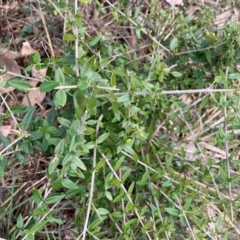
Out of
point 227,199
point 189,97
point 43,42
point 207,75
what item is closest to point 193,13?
point 189,97

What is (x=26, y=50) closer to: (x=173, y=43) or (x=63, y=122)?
(x=173, y=43)

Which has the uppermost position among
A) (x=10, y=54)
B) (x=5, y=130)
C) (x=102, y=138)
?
(x=102, y=138)

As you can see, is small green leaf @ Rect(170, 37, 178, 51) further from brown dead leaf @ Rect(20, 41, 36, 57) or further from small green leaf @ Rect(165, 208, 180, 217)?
brown dead leaf @ Rect(20, 41, 36, 57)

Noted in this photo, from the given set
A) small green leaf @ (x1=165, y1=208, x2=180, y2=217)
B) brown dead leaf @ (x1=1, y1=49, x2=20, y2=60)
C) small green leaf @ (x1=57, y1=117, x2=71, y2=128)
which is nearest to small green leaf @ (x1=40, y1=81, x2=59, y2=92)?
small green leaf @ (x1=57, y1=117, x2=71, y2=128)

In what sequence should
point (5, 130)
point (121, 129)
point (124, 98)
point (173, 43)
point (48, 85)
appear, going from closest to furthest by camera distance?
point (48, 85)
point (124, 98)
point (121, 129)
point (173, 43)
point (5, 130)

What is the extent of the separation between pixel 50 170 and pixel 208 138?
0.89 meters

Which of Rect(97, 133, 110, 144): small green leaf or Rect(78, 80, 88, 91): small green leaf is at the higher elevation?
Rect(78, 80, 88, 91): small green leaf

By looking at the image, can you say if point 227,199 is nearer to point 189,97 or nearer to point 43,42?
point 189,97

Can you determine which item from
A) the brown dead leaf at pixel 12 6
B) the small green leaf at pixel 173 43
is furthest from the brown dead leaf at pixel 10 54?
the small green leaf at pixel 173 43

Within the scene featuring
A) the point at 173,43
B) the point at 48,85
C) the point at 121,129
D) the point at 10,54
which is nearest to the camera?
the point at 48,85

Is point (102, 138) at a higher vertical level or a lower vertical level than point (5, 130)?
higher

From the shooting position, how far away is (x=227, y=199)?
139 cm

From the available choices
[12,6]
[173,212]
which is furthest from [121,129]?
[12,6]

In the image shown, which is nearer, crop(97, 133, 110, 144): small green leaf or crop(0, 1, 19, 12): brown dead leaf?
crop(97, 133, 110, 144): small green leaf
